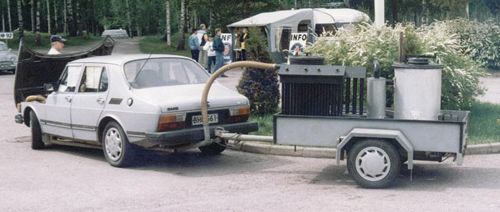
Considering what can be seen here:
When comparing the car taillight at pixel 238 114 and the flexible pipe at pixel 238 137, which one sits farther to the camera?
the car taillight at pixel 238 114

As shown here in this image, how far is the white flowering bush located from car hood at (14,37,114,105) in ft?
14.6

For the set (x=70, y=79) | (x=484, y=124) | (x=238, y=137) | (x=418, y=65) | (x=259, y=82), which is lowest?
(x=484, y=124)

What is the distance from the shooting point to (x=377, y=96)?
8250mm

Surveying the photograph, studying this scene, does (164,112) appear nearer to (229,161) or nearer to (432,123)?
(229,161)

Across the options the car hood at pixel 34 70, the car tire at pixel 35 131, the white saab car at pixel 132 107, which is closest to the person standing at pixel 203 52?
the car hood at pixel 34 70

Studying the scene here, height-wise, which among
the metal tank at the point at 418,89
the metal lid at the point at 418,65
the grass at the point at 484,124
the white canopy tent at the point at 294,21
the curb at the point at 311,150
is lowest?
the curb at the point at 311,150

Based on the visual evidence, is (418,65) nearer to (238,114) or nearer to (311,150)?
(311,150)

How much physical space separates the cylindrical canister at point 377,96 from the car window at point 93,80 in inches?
144

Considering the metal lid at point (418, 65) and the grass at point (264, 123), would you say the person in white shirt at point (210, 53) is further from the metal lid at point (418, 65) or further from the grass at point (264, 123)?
the metal lid at point (418, 65)

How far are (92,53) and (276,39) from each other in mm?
17637

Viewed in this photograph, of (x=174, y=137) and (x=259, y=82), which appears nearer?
(x=174, y=137)

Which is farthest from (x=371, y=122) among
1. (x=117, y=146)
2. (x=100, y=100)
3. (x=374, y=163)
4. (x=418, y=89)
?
(x=100, y=100)

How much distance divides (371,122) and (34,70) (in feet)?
21.7

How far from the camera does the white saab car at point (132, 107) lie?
888cm
